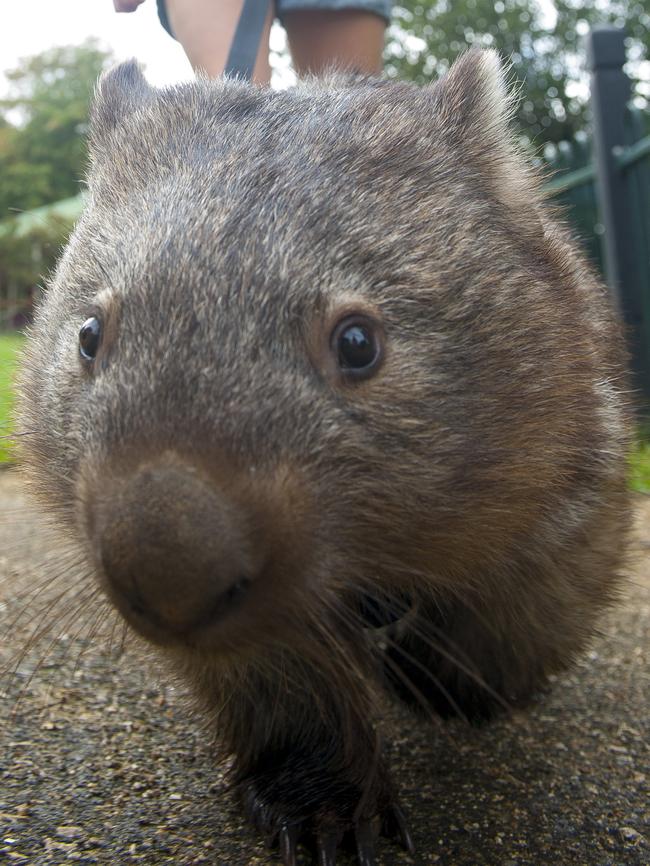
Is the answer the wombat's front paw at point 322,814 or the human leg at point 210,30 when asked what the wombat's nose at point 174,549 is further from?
the human leg at point 210,30

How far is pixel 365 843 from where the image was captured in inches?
70.9

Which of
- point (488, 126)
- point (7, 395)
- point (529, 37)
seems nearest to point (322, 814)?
point (7, 395)

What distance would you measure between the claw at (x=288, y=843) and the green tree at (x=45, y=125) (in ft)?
140

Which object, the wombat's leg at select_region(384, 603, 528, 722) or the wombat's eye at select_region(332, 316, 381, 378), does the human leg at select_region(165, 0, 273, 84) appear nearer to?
the wombat's eye at select_region(332, 316, 381, 378)

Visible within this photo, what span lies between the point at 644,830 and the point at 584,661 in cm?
102

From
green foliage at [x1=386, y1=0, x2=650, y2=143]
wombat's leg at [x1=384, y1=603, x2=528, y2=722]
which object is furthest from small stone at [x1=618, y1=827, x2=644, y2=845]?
green foliage at [x1=386, y1=0, x2=650, y2=143]

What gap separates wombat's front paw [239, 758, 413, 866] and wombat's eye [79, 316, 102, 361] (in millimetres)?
873

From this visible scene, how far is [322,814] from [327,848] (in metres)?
0.08

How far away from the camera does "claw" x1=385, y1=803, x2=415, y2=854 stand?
1816 millimetres

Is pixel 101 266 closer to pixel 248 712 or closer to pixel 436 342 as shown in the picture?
pixel 436 342

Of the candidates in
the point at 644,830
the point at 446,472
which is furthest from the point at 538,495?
the point at 644,830

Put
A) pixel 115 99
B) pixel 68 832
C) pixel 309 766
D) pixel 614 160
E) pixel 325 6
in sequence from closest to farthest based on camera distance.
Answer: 1. pixel 68 832
2. pixel 309 766
3. pixel 115 99
4. pixel 325 6
5. pixel 614 160

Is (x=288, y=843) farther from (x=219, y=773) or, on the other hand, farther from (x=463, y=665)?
(x=463, y=665)

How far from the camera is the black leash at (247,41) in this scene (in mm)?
2785
